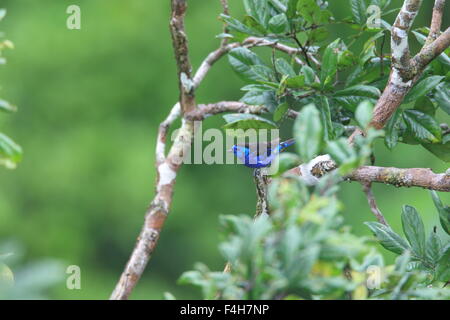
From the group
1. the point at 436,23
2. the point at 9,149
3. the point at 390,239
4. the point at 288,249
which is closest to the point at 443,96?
the point at 436,23

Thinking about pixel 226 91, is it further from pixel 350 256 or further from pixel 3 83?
pixel 350 256

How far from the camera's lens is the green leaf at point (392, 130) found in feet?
6.47

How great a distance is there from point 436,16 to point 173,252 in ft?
15.9

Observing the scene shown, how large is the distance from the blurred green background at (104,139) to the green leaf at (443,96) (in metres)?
4.18

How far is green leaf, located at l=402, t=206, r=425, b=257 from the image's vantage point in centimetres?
184

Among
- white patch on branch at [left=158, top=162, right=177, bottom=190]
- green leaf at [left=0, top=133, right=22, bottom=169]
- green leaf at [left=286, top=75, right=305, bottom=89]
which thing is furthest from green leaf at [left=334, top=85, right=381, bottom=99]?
green leaf at [left=0, top=133, right=22, bottom=169]

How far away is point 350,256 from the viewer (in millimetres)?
1069

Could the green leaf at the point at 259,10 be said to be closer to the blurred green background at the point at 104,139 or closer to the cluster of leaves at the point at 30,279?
the cluster of leaves at the point at 30,279

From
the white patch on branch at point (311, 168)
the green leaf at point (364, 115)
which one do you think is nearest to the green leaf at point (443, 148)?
the white patch on branch at point (311, 168)

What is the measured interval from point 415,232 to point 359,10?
662mm

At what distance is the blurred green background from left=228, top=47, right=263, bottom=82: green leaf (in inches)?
157

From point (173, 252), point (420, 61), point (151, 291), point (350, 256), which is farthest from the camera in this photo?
point (173, 252)

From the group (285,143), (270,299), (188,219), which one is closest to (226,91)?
(188,219)

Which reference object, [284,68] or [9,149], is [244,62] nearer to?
[284,68]
